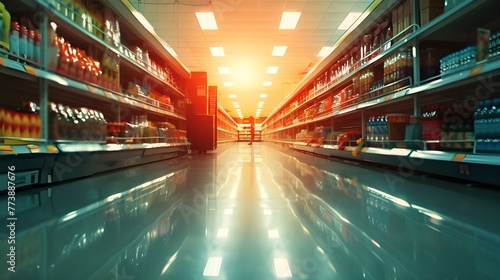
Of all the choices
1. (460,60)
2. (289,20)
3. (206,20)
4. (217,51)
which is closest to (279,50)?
(217,51)

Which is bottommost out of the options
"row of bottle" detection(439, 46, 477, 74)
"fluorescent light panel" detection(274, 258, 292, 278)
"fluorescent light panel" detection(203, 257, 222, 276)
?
"fluorescent light panel" detection(274, 258, 292, 278)

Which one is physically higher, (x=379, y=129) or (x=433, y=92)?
(x=433, y=92)

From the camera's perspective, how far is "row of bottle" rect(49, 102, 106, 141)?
2.12 meters

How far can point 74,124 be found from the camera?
2.35 metres

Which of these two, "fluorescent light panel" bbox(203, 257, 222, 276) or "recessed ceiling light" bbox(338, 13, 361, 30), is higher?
"recessed ceiling light" bbox(338, 13, 361, 30)

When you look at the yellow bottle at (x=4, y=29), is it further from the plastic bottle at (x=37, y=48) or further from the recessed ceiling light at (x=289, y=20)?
the recessed ceiling light at (x=289, y=20)

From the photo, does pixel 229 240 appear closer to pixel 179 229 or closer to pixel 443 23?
pixel 179 229

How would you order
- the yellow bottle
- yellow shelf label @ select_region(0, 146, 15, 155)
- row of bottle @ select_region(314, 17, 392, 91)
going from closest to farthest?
1. yellow shelf label @ select_region(0, 146, 15, 155)
2. the yellow bottle
3. row of bottle @ select_region(314, 17, 392, 91)

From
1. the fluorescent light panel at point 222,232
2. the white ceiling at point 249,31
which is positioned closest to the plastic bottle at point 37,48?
the fluorescent light panel at point 222,232

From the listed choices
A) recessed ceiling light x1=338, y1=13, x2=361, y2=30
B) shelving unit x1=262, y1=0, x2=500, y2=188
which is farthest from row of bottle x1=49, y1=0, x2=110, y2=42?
recessed ceiling light x1=338, y1=13, x2=361, y2=30

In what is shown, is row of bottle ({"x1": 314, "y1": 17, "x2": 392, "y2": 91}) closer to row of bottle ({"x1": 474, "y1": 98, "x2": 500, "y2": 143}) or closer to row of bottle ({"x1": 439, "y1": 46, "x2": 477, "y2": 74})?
row of bottle ({"x1": 439, "y1": 46, "x2": 477, "y2": 74})

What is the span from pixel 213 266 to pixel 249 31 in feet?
27.4

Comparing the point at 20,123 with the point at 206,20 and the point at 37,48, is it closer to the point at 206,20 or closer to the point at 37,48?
the point at 37,48

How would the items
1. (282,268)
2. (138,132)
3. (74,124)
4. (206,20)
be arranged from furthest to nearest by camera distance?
(206,20)
(138,132)
(74,124)
(282,268)
